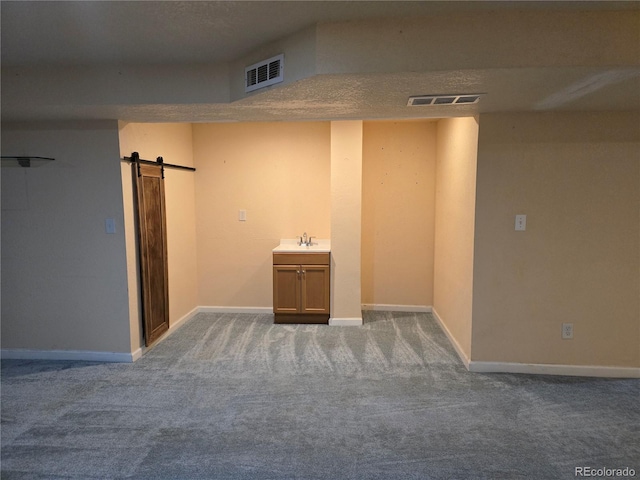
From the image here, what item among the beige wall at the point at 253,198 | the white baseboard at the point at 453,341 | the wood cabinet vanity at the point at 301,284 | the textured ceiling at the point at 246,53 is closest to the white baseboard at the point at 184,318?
the beige wall at the point at 253,198

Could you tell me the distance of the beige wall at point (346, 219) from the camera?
4004 mm

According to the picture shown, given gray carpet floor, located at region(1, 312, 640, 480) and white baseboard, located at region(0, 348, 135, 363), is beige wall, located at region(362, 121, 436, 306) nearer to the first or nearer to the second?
gray carpet floor, located at region(1, 312, 640, 480)

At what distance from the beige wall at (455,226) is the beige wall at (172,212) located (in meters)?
2.68

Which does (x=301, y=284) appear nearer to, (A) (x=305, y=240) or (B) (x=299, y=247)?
(B) (x=299, y=247)

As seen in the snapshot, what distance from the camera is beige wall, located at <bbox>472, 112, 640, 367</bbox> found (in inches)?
110

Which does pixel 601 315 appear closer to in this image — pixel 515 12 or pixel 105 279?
pixel 515 12

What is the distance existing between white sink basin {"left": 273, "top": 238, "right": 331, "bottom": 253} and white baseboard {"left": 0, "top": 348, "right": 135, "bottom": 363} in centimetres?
167

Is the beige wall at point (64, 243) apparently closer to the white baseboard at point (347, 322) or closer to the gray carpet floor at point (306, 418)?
the gray carpet floor at point (306, 418)

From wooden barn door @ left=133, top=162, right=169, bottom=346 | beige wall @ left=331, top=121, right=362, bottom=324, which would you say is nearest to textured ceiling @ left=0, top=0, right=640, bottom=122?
wooden barn door @ left=133, top=162, right=169, bottom=346

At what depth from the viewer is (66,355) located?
3305 mm

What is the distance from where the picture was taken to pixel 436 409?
250 cm

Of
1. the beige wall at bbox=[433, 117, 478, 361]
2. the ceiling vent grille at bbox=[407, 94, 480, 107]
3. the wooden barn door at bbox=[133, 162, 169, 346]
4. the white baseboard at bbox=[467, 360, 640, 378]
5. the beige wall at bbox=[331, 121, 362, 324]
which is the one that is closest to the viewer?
the ceiling vent grille at bbox=[407, 94, 480, 107]

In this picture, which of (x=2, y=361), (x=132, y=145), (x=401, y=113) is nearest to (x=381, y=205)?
(x=401, y=113)

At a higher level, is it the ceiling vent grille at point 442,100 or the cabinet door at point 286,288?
the ceiling vent grille at point 442,100
